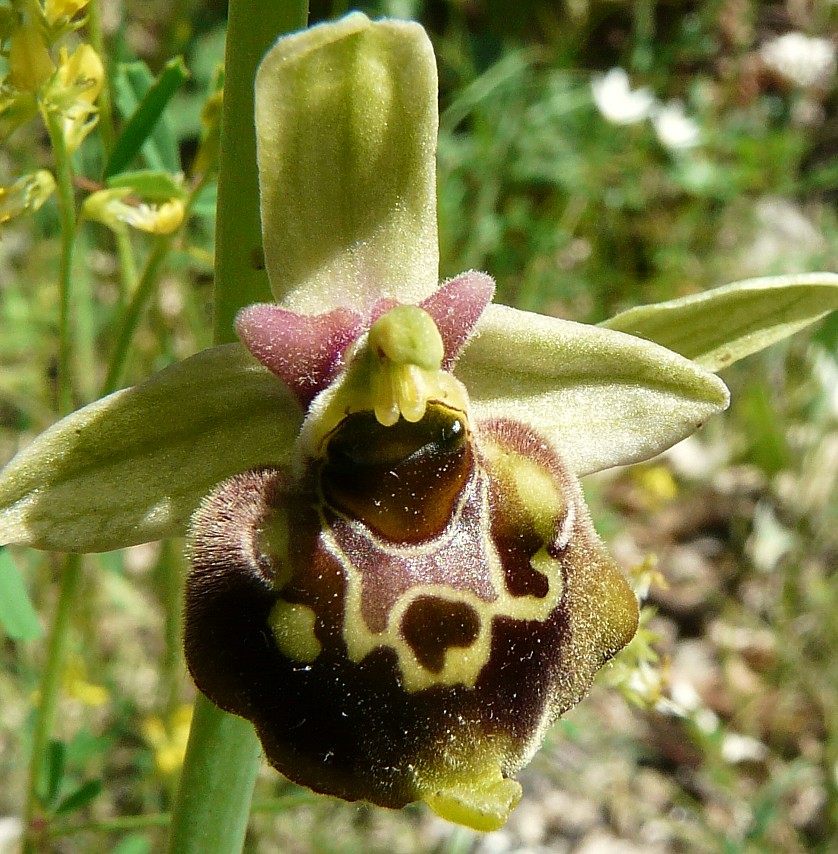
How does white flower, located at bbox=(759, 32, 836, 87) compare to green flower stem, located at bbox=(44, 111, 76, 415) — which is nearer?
green flower stem, located at bbox=(44, 111, 76, 415)

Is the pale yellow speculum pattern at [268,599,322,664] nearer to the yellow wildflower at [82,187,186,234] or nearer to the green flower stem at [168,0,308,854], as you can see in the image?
the green flower stem at [168,0,308,854]

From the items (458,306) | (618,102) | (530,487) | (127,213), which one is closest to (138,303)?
(127,213)

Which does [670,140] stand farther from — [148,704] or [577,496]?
[577,496]

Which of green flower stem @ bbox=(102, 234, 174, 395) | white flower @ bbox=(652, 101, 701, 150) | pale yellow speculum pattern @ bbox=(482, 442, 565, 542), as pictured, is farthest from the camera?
white flower @ bbox=(652, 101, 701, 150)

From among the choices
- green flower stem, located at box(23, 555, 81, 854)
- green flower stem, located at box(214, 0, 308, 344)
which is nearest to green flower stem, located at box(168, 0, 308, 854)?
green flower stem, located at box(214, 0, 308, 344)

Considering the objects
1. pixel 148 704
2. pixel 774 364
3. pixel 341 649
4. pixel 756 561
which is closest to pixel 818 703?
pixel 756 561

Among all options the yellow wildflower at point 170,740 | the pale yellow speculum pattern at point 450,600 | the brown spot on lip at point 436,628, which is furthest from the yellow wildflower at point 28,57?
the yellow wildflower at point 170,740
